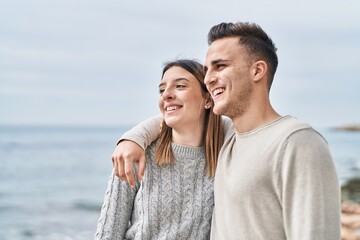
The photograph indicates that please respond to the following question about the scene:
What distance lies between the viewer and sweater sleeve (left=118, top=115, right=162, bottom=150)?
1833mm

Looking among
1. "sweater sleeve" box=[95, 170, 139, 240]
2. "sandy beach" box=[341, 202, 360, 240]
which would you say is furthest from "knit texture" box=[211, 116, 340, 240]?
"sandy beach" box=[341, 202, 360, 240]

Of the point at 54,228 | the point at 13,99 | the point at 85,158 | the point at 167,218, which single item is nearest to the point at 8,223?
the point at 54,228

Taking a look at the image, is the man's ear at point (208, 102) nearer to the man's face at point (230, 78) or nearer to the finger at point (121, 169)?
the man's face at point (230, 78)

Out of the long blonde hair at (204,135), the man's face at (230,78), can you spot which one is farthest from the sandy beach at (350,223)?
the man's face at (230,78)

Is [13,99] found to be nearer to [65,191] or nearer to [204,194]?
[65,191]

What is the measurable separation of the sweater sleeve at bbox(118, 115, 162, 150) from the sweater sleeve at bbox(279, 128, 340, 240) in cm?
53

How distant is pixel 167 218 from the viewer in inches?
72.6

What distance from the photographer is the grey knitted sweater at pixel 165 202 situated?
1.83 meters

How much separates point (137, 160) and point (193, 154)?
0.67 feet

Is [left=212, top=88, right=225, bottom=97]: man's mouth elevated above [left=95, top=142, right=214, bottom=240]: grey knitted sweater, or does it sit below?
above

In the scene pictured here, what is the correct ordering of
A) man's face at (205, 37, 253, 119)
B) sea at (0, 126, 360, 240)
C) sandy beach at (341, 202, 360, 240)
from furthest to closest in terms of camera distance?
sea at (0, 126, 360, 240) → sandy beach at (341, 202, 360, 240) → man's face at (205, 37, 253, 119)

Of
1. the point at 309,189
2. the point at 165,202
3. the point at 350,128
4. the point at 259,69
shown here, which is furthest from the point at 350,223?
the point at 350,128

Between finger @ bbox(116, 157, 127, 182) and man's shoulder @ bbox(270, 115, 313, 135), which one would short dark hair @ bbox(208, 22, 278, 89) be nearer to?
man's shoulder @ bbox(270, 115, 313, 135)

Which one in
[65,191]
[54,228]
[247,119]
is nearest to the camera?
[247,119]
